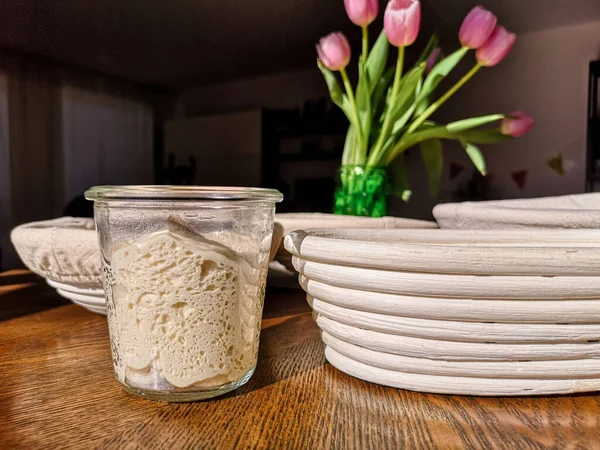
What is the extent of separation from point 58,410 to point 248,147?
79cm

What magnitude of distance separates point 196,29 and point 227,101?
0.16 m

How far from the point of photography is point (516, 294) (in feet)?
0.83

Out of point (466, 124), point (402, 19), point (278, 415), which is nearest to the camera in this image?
point (278, 415)

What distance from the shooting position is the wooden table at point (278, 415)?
8.8 inches

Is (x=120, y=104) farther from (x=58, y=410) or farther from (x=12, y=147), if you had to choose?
(x=58, y=410)

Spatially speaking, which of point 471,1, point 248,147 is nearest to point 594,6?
point 471,1

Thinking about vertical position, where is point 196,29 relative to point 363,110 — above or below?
above

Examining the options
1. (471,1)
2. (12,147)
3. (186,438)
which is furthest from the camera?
(471,1)

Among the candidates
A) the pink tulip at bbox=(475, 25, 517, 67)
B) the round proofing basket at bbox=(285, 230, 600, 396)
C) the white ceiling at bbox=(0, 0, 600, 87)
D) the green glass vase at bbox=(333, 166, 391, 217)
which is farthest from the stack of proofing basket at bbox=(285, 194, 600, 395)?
the white ceiling at bbox=(0, 0, 600, 87)

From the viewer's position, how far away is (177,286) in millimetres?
260

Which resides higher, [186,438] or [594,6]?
[594,6]

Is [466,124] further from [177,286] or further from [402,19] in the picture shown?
[177,286]

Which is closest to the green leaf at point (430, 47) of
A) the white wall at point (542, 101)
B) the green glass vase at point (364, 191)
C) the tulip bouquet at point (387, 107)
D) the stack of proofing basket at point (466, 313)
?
the tulip bouquet at point (387, 107)

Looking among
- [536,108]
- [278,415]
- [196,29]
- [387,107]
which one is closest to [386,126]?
[387,107]
